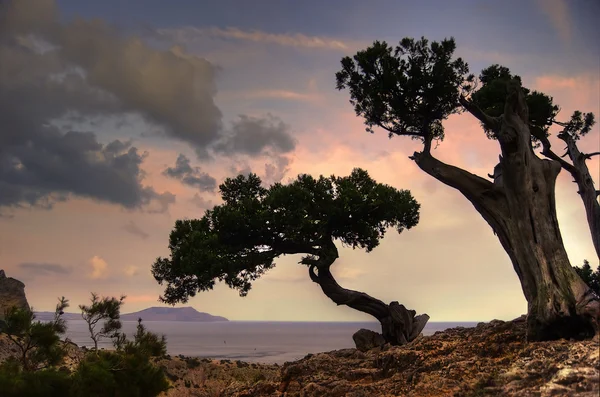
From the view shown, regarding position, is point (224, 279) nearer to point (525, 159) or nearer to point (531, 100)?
point (525, 159)

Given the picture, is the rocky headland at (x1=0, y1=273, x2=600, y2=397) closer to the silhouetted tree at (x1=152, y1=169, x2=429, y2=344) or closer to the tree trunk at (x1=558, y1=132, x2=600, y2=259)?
the silhouetted tree at (x1=152, y1=169, x2=429, y2=344)

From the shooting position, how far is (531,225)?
677 inches

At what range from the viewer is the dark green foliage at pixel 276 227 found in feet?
91.3

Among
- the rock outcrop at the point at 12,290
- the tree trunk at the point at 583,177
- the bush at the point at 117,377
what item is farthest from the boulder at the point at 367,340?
the rock outcrop at the point at 12,290

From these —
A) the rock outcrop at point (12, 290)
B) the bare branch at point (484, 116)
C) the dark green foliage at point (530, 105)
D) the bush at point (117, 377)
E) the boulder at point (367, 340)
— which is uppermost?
the dark green foliage at point (530, 105)

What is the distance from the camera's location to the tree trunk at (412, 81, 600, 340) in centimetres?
1498

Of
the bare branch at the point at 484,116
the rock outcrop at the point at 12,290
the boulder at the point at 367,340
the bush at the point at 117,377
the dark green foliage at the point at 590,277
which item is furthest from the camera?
the rock outcrop at the point at 12,290

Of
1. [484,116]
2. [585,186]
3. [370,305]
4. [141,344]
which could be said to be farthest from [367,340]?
[585,186]

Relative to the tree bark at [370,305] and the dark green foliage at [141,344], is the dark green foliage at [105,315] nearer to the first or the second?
the dark green foliage at [141,344]

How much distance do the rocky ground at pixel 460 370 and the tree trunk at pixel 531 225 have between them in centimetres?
115

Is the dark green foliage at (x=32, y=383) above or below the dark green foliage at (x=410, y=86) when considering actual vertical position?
below

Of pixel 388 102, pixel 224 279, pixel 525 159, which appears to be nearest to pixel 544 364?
pixel 525 159

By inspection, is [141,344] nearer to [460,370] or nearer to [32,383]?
[32,383]

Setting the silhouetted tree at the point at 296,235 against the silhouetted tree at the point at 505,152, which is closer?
the silhouetted tree at the point at 505,152
